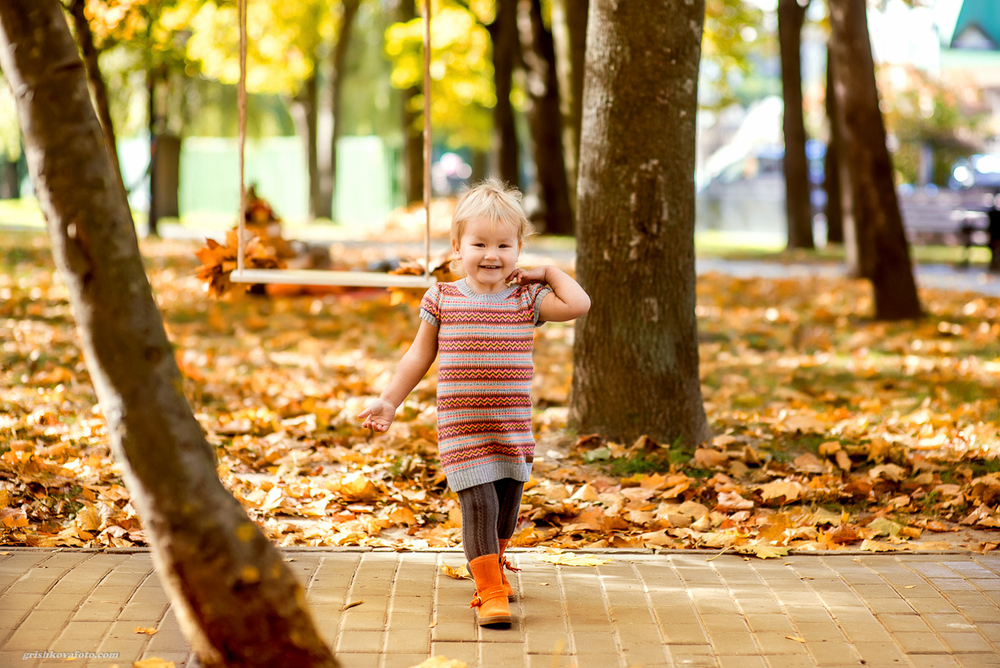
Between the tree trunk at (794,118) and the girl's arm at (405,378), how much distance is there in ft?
49.6

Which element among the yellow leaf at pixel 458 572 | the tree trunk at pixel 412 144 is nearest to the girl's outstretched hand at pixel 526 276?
the yellow leaf at pixel 458 572

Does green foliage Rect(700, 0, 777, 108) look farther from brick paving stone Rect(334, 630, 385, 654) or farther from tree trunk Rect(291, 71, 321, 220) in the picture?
brick paving stone Rect(334, 630, 385, 654)

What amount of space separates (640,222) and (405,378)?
2145mm

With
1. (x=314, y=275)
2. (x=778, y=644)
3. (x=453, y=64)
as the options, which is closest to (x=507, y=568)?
(x=778, y=644)

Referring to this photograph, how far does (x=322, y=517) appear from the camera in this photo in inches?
181

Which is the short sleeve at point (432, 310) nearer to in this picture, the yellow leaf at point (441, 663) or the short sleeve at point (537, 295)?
the short sleeve at point (537, 295)

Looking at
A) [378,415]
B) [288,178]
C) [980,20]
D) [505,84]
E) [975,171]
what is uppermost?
[980,20]

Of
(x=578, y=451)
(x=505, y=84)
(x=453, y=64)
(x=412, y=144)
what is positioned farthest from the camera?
(x=412, y=144)

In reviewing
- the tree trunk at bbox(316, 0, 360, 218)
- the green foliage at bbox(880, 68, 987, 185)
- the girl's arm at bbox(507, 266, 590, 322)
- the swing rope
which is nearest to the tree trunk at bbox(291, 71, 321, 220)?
the tree trunk at bbox(316, 0, 360, 218)

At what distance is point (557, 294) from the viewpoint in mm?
3561

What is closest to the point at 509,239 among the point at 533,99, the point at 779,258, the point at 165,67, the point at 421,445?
the point at 421,445

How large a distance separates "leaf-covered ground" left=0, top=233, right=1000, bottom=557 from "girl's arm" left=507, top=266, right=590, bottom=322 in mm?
1196

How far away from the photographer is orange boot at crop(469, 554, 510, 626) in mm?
3318

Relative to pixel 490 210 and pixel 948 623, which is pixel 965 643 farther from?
pixel 490 210
